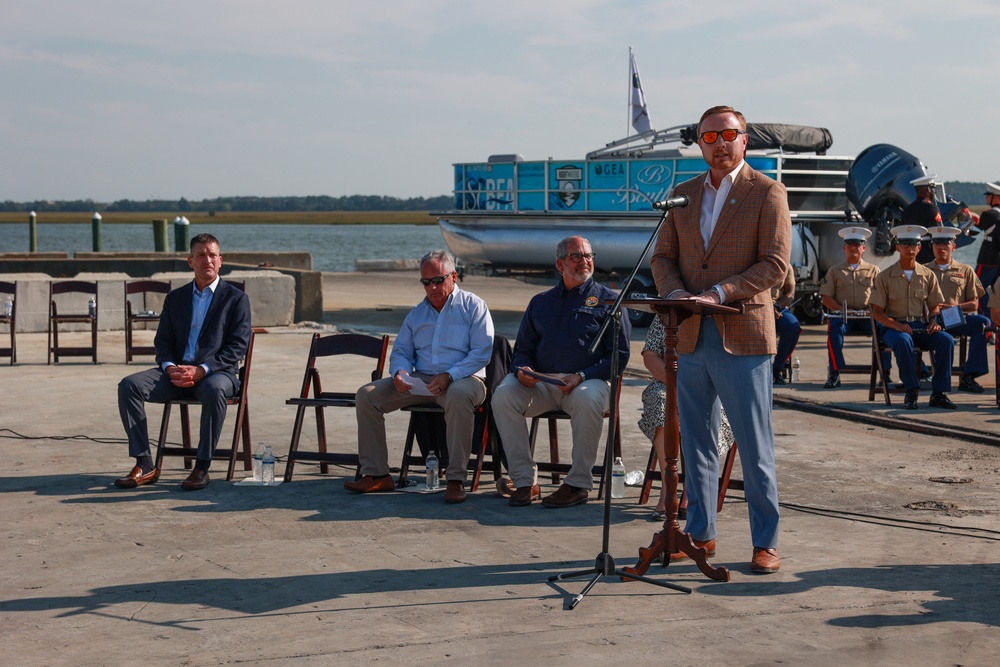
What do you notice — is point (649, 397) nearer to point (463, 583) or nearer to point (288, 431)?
point (463, 583)

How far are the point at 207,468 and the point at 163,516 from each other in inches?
32.5

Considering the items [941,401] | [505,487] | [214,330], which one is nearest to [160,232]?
[941,401]

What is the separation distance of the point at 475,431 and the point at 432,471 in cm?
44

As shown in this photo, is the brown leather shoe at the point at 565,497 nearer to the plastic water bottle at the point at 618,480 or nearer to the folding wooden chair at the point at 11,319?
the plastic water bottle at the point at 618,480

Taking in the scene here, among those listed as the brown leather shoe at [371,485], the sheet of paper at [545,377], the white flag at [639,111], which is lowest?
the brown leather shoe at [371,485]

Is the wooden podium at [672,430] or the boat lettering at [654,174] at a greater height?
the boat lettering at [654,174]

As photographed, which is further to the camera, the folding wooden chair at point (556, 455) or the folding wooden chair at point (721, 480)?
the folding wooden chair at point (556, 455)

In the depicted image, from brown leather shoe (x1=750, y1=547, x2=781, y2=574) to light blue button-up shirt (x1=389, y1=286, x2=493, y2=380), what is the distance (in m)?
2.49

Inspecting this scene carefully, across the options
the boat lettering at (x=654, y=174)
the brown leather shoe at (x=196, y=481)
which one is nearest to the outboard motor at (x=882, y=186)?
the boat lettering at (x=654, y=174)

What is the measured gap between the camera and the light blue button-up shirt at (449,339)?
7773 mm

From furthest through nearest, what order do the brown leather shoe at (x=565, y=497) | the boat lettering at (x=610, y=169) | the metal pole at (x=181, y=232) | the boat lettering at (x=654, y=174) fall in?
the metal pole at (x=181, y=232) < the boat lettering at (x=610, y=169) < the boat lettering at (x=654, y=174) < the brown leather shoe at (x=565, y=497)

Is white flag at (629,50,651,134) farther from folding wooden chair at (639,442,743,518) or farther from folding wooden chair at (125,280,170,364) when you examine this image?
folding wooden chair at (639,442,743,518)

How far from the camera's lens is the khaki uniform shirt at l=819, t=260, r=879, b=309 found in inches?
498

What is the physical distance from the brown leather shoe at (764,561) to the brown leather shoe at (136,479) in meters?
3.90
